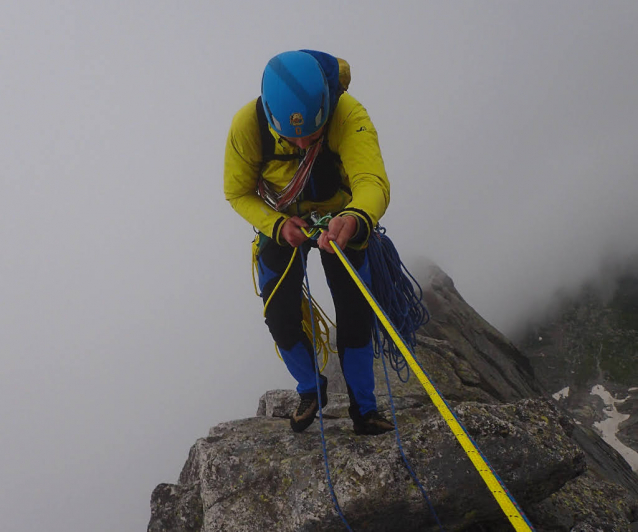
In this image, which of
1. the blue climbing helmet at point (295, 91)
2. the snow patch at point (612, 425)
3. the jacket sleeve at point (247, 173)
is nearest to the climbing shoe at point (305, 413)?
the jacket sleeve at point (247, 173)

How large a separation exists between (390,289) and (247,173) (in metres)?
1.99

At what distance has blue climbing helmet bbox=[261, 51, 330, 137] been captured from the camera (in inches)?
121

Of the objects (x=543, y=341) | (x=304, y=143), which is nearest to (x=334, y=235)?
(x=304, y=143)

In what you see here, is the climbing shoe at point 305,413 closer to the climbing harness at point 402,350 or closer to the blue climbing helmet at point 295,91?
the climbing harness at point 402,350

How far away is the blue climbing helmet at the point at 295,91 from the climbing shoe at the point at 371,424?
2804mm

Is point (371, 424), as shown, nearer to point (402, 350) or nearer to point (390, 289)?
point (390, 289)

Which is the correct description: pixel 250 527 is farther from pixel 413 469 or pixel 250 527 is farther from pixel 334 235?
pixel 334 235

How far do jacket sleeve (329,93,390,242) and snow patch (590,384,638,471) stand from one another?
5944 cm

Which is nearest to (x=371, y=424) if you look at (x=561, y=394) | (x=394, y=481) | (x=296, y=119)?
(x=394, y=481)

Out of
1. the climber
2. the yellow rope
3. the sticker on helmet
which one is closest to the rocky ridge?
the climber

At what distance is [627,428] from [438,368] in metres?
67.6

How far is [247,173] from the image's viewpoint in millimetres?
3748

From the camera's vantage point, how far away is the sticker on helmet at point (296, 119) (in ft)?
10.3

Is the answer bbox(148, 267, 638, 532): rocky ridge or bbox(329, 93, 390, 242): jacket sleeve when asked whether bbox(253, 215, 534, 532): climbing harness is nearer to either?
bbox(148, 267, 638, 532): rocky ridge
